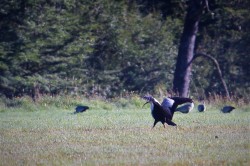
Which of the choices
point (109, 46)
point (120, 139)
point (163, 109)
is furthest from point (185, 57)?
point (120, 139)

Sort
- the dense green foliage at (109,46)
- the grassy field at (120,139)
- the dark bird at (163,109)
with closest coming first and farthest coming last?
1. the grassy field at (120,139)
2. the dark bird at (163,109)
3. the dense green foliage at (109,46)

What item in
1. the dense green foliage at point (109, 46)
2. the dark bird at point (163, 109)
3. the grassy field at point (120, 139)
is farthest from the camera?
the dense green foliage at point (109, 46)

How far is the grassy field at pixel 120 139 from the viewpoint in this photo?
1033 centimetres

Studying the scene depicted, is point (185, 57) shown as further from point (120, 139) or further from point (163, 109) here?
point (120, 139)

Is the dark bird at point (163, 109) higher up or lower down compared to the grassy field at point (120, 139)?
higher up

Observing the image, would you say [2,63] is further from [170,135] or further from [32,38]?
[170,135]

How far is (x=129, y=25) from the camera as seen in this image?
108 ft

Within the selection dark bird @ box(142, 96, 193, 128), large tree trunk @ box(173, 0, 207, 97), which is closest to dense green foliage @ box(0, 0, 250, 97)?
large tree trunk @ box(173, 0, 207, 97)

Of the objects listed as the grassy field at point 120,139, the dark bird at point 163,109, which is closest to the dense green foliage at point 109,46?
the grassy field at point 120,139

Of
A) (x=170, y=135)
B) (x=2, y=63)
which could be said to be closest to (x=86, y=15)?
(x=2, y=63)

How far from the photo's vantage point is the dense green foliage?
2944 cm

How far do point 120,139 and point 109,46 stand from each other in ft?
67.6

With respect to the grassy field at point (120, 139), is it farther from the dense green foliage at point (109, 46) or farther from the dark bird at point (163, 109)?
the dense green foliage at point (109, 46)

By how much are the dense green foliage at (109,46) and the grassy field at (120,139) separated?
10675 mm
